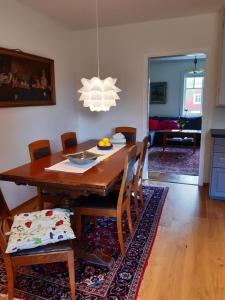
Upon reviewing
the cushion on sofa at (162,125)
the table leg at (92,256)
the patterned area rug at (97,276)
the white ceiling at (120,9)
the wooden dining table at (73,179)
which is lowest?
the patterned area rug at (97,276)

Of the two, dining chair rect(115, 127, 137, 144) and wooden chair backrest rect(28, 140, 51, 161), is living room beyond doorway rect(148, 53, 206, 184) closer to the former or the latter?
dining chair rect(115, 127, 137, 144)

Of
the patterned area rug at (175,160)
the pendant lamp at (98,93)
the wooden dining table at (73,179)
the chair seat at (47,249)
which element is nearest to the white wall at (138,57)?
the patterned area rug at (175,160)

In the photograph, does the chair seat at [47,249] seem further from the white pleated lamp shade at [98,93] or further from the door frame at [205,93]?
the door frame at [205,93]

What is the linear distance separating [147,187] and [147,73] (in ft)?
5.94

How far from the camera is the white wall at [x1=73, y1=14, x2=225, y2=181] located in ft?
11.5

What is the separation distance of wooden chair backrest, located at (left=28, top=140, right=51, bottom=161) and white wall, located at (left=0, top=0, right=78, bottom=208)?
20.7 inches

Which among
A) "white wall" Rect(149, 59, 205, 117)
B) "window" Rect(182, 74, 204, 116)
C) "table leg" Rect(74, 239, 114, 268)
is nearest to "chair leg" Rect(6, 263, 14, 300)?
"table leg" Rect(74, 239, 114, 268)

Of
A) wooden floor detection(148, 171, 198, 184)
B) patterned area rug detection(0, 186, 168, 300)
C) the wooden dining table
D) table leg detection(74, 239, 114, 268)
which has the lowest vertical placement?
patterned area rug detection(0, 186, 168, 300)

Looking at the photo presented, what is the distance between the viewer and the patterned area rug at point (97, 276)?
173cm

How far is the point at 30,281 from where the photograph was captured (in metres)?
1.86

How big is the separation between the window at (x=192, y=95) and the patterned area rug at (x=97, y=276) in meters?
5.66

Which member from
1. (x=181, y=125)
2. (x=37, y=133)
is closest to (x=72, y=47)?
(x=37, y=133)

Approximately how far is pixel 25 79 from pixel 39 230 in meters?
2.18

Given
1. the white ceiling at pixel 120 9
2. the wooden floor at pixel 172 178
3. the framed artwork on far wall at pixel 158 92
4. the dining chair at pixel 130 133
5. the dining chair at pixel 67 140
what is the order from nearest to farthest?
the white ceiling at pixel 120 9, the dining chair at pixel 67 140, the dining chair at pixel 130 133, the wooden floor at pixel 172 178, the framed artwork on far wall at pixel 158 92
